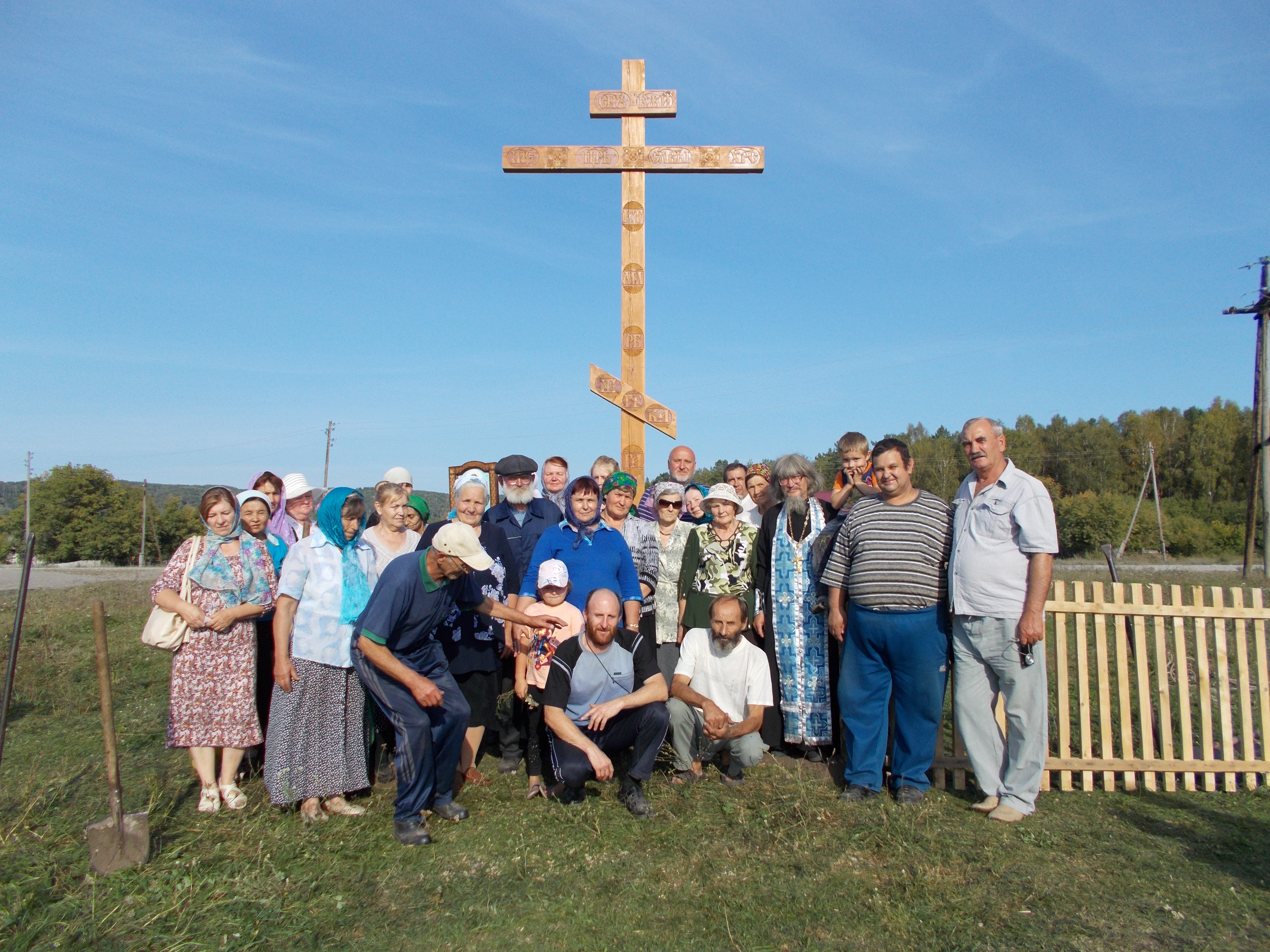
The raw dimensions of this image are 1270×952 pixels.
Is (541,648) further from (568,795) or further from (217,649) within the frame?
(217,649)

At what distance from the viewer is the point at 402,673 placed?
150 inches

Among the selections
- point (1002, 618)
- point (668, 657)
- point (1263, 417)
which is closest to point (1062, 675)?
point (1002, 618)

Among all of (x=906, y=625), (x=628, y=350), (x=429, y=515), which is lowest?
(x=906, y=625)

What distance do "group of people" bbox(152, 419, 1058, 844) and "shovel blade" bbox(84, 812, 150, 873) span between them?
0.64 metres

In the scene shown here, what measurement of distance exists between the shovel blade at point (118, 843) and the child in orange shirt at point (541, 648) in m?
1.86

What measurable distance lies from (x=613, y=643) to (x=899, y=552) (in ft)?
5.36

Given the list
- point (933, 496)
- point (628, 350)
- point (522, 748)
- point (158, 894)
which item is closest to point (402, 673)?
point (158, 894)

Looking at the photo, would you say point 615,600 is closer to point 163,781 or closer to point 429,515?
point 429,515

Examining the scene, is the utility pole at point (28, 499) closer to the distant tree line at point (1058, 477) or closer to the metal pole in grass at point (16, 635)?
the distant tree line at point (1058, 477)

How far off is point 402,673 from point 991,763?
3.10 metres

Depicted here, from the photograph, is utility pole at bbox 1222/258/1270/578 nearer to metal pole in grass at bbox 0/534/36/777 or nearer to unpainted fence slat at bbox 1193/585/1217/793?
unpainted fence slat at bbox 1193/585/1217/793

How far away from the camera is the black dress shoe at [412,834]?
3824 mm

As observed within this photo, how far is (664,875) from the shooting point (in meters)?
3.47

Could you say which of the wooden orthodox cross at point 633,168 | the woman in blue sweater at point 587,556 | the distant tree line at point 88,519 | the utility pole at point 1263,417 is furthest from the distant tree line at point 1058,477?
the woman in blue sweater at point 587,556
